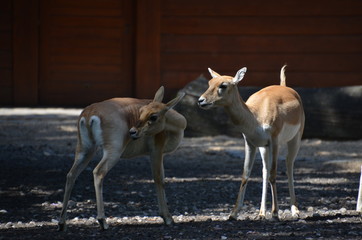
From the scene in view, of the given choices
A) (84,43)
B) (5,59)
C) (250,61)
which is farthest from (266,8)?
(5,59)

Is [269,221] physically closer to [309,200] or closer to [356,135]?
[309,200]

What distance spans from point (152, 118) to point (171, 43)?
8.72 m

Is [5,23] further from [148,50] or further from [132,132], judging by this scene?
[132,132]

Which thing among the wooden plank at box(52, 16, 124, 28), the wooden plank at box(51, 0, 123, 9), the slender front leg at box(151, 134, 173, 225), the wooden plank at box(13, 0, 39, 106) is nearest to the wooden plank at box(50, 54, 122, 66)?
the wooden plank at box(13, 0, 39, 106)

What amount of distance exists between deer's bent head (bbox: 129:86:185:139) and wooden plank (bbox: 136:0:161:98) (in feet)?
27.4

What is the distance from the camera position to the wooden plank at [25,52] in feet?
49.7

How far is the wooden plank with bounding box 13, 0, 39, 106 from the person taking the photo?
1515 centimetres

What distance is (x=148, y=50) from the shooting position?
49.9 ft

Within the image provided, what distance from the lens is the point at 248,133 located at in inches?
283

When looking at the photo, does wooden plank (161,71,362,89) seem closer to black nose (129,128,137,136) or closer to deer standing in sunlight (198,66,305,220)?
deer standing in sunlight (198,66,305,220)

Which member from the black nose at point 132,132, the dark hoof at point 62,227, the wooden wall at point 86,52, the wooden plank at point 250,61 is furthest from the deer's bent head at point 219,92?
the wooden wall at point 86,52

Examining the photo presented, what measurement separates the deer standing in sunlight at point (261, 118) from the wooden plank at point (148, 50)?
7621mm

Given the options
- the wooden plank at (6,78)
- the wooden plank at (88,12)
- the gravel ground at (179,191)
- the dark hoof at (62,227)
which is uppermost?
Answer: the wooden plank at (88,12)

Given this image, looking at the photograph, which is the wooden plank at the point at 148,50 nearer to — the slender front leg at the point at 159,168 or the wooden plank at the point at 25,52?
the wooden plank at the point at 25,52
